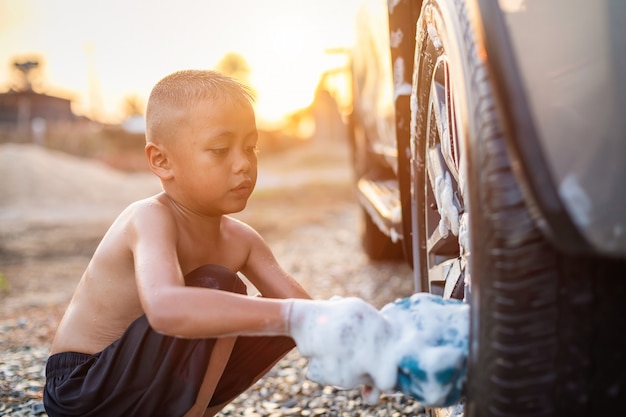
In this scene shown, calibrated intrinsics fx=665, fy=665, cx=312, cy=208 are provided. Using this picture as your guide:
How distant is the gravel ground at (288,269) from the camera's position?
2281mm

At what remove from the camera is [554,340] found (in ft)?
3.33

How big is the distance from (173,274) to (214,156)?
1.16ft

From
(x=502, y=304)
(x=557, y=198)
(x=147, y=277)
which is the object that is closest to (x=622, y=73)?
(x=557, y=198)

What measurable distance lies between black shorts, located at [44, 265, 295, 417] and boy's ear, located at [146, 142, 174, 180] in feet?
0.86

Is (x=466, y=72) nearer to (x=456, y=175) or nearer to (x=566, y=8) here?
(x=566, y=8)

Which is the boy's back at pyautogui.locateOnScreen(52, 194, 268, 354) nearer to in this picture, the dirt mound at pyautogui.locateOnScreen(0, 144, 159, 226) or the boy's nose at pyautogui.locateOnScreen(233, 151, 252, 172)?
the boy's nose at pyautogui.locateOnScreen(233, 151, 252, 172)

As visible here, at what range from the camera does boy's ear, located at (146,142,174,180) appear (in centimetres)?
169

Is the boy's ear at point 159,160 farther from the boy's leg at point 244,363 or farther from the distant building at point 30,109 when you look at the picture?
the distant building at point 30,109

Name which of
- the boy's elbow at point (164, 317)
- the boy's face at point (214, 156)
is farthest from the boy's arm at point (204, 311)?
the boy's face at point (214, 156)

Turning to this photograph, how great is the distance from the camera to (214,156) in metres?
1.63

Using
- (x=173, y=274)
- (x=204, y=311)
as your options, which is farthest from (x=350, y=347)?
(x=173, y=274)

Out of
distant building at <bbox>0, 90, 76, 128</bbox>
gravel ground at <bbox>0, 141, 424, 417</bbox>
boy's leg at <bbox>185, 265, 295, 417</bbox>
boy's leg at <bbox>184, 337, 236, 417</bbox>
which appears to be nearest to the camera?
boy's leg at <bbox>184, 337, 236, 417</bbox>

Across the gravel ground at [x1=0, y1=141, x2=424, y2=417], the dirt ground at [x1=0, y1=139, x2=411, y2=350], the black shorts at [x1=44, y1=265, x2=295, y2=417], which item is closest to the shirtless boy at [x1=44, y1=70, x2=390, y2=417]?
the black shorts at [x1=44, y1=265, x2=295, y2=417]

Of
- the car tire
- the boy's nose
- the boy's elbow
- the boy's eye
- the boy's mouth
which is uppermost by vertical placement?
the boy's eye
